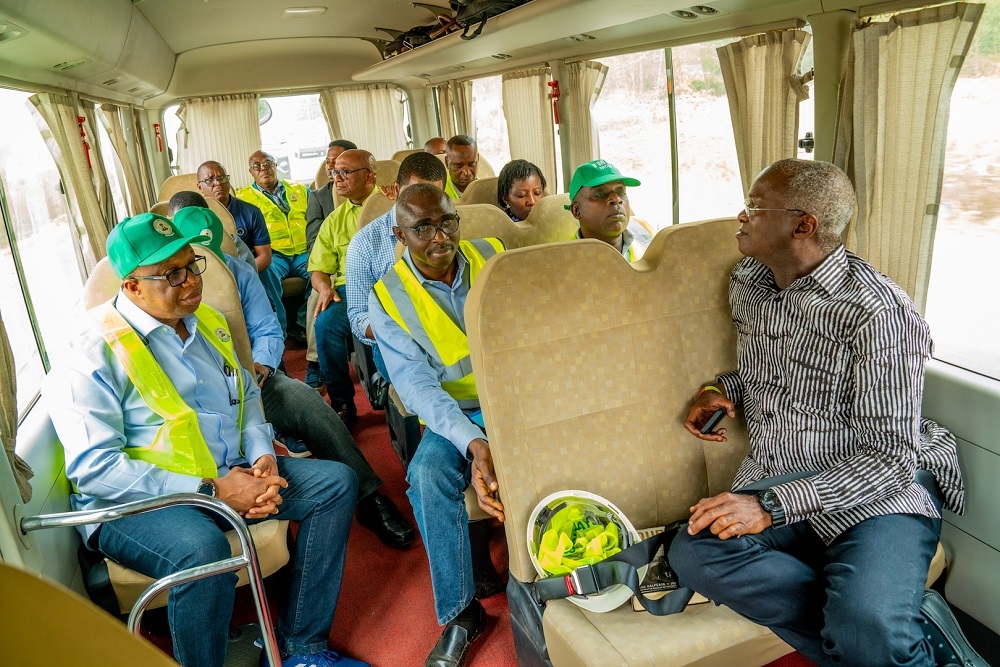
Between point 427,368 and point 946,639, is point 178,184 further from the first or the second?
point 946,639

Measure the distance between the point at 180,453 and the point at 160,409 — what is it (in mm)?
163

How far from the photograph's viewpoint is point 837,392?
6.65 ft

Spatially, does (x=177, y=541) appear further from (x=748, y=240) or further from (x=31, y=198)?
(x=31, y=198)

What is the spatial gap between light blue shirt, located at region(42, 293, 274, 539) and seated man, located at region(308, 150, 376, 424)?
6.83 ft

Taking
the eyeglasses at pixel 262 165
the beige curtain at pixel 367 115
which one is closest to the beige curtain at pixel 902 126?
the eyeglasses at pixel 262 165

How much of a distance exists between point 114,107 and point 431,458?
647cm

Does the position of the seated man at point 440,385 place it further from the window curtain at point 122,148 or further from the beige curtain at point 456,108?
the beige curtain at point 456,108

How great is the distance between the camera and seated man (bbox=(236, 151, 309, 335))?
6578mm

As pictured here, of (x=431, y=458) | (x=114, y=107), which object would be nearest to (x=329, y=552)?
(x=431, y=458)

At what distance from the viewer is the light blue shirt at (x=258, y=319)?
3316mm

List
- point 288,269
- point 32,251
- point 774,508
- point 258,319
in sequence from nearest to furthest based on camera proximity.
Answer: point 774,508 < point 258,319 < point 32,251 < point 288,269

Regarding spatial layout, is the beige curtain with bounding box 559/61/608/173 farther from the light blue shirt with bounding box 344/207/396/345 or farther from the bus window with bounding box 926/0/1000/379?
the bus window with bounding box 926/0/1000/379

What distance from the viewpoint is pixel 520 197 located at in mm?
4637

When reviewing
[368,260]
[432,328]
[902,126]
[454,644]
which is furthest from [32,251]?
[902,126]
